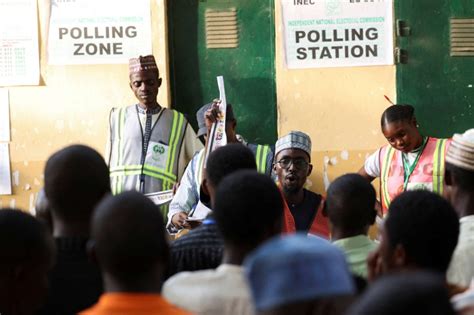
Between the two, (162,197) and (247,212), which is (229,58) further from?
(247,212)

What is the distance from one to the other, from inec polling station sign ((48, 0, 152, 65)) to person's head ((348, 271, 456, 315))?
6384 millimetres

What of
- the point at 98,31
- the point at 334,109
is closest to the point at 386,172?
the point at 334,109

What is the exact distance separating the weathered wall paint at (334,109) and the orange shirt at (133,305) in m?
5.30

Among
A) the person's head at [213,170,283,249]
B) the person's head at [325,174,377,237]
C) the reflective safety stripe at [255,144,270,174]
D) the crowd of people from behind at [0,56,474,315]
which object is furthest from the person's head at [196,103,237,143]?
the person's head at [213,170,283,249]

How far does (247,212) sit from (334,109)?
Result: 486cm

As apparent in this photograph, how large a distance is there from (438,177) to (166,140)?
1.88 meters

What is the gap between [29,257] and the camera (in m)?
3.64

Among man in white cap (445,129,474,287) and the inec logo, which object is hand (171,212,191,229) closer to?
the inec logo

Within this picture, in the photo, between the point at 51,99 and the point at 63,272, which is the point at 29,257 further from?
the point at 51,99

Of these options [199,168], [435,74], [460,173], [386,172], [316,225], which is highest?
[435,74]

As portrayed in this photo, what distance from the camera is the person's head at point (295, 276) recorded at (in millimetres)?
2514

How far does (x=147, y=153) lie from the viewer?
26.1 feet

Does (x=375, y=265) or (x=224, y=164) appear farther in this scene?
(x=224, y=164)

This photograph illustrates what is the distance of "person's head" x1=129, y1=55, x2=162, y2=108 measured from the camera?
26.1 feet
